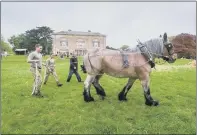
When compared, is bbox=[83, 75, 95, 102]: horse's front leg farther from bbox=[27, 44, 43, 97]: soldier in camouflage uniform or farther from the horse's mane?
bbox=[27, 44, 43, 97]: soldier in camouflage uniform

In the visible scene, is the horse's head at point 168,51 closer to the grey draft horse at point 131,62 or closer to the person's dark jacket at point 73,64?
the grey draft horse at point 131,62

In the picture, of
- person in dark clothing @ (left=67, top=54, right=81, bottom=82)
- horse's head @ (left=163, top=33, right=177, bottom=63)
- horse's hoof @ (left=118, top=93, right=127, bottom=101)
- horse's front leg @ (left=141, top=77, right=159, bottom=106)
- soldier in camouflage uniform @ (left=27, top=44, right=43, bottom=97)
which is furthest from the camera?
person in dark clothing @ (left=67, top=54, right=81, bottom=82)

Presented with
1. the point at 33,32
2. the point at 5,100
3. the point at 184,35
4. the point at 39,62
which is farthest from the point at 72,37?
the point at 184,35

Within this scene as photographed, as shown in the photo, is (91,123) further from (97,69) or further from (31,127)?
(97,69)


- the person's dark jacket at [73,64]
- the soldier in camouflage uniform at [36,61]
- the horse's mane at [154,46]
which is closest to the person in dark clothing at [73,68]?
the person's dark jacket at [73,64]

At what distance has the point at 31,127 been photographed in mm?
6996

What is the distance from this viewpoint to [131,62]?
9109mm

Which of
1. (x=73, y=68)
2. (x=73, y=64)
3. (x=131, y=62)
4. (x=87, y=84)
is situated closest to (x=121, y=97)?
(x=87, y=84)

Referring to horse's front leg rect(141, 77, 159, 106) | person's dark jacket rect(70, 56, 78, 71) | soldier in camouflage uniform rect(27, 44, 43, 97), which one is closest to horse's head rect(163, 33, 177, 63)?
horse's front leg rect(141, 77, 159, 106)

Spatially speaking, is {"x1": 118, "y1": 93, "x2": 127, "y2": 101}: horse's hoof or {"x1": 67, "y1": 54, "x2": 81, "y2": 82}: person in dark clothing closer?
{"x1": 118, "y1": 93, "x2": 127, "y2": 101}: horse's hoof

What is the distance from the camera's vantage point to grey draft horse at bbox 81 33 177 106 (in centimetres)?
909

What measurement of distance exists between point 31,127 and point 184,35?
135 ft

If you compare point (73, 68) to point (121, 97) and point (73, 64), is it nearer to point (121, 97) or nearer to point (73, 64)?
point (73, 64)

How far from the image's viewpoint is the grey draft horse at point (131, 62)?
9.09m
